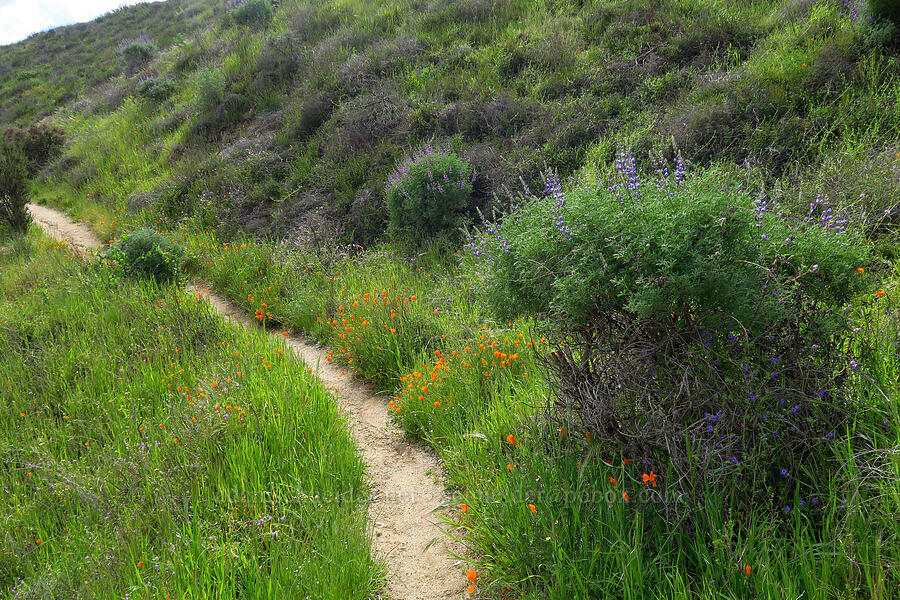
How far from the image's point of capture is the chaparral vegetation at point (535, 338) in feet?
8.77

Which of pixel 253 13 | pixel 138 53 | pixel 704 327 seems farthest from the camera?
pixel 138 53

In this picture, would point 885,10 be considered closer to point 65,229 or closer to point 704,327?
point 704,327

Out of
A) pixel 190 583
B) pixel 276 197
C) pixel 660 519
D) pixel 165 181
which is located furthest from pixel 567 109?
pixel 165 181

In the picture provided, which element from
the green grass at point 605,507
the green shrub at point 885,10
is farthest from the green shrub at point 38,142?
the green shrub at point 885,10

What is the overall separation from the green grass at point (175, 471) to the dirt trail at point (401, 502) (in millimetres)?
201

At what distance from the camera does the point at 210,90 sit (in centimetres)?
1508

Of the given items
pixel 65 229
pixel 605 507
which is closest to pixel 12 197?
pixel 65 229

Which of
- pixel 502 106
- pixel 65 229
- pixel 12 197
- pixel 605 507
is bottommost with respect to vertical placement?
pixel 605 507

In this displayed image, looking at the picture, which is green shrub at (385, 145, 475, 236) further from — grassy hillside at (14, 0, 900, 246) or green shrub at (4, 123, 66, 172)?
green shrub at (4, 123, 66, 172)

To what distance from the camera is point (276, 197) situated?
36.2 feet

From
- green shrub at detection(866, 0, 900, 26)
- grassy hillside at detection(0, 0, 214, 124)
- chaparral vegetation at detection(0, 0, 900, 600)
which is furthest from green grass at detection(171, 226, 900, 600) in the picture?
grassy hillside at detection(0, 0, 214, 124)

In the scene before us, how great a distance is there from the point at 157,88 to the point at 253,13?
4334 millimetres

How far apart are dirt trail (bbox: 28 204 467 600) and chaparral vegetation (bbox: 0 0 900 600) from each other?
11 cm

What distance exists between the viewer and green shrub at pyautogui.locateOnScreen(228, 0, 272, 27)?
18.9 meters
